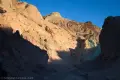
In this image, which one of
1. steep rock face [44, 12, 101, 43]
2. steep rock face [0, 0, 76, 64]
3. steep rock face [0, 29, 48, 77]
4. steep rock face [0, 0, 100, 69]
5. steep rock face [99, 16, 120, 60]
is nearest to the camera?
steep rock face [0, 29, 48, 77]

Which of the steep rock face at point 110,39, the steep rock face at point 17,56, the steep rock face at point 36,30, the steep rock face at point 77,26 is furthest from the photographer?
the steep rock face at point 77,26

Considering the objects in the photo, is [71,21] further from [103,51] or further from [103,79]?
[103,79]

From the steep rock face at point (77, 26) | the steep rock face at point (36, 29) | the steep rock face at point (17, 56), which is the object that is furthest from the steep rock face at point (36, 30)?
the steep rock face at point (77, 26)

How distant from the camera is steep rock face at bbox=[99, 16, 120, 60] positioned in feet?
114

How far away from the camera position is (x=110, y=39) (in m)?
36.2

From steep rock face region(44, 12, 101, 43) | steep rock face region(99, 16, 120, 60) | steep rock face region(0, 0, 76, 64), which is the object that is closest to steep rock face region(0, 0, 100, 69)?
steep rock face region(0, 0, 76, 64)

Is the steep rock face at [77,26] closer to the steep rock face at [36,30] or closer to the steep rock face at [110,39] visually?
the steep rock face at [36,30]

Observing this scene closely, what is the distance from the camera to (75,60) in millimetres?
61344

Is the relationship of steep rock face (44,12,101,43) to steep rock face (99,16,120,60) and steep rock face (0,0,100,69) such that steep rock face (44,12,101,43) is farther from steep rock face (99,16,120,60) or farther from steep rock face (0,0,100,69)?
steep rock face (99,16,120,60)

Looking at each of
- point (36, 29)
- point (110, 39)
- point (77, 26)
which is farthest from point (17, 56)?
point (77, 26)

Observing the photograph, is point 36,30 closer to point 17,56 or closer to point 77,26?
point 17,56

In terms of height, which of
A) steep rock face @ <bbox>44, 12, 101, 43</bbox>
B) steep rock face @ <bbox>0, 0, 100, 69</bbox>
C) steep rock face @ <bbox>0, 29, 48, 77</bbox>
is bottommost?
steep rock face @ <bbox>0, 29, 48, 77</bbox>

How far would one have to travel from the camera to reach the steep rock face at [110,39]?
114ft

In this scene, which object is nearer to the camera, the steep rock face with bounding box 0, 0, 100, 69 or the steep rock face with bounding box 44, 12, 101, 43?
the steep rock face with bounding box 0, 0, 100, 69
